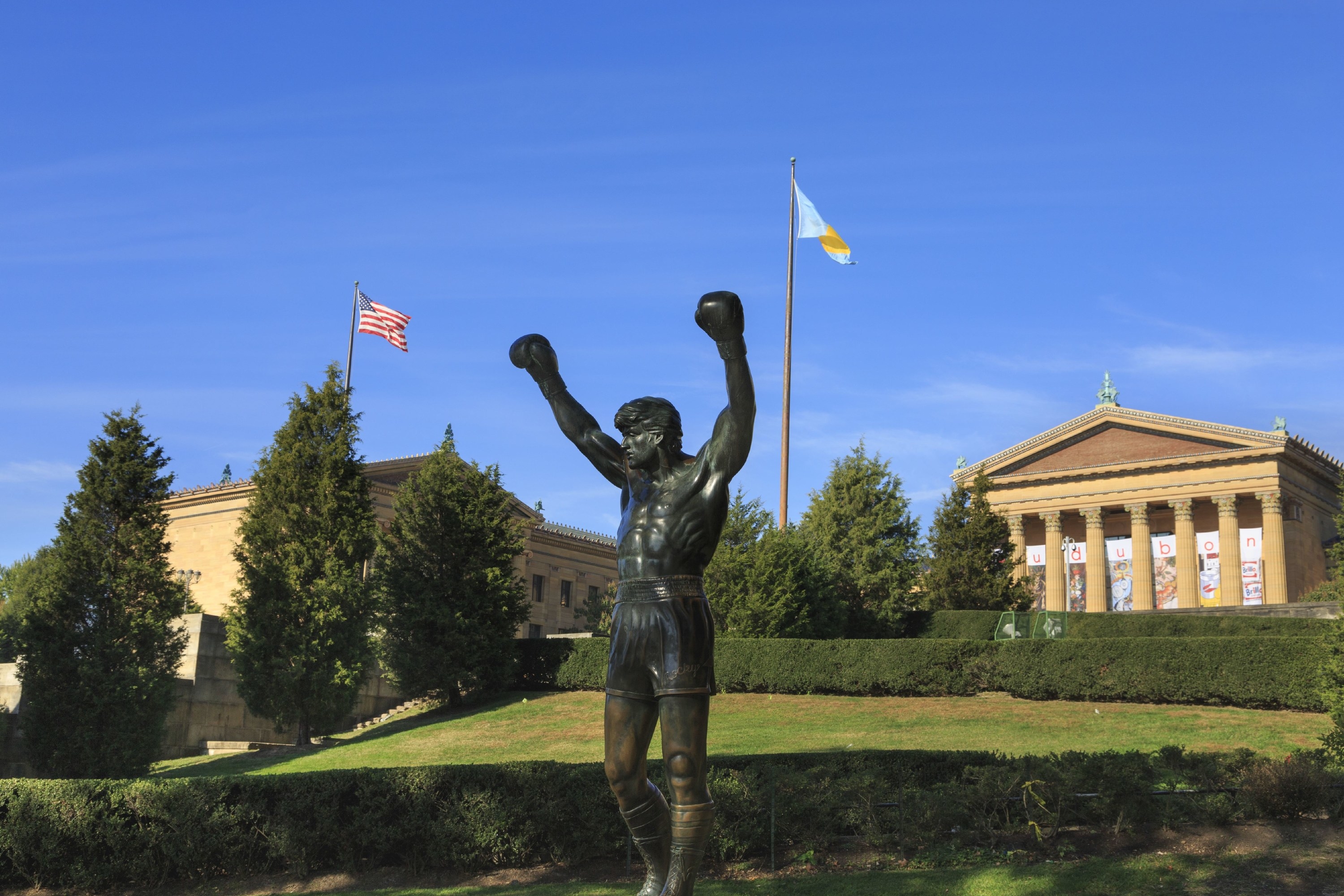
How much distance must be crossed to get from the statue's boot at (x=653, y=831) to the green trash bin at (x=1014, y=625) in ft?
107

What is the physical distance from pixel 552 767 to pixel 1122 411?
6100 cm

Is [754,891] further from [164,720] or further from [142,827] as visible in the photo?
[164,720]

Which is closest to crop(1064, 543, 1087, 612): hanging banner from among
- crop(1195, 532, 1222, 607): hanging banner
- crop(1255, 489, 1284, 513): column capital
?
crop(1195, 532, 1222, 607): hanging banner

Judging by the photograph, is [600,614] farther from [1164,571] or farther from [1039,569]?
[1164,571]

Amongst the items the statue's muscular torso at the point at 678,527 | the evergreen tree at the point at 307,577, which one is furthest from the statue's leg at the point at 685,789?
the evergreen tree at the point at 307,577

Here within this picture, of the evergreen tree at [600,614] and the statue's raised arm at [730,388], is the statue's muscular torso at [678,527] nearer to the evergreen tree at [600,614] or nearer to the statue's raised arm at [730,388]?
the statue's raised arm at [730,388]

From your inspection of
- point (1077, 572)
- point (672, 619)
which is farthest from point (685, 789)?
point (1077, 572)

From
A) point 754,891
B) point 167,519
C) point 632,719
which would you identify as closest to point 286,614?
point 167,519

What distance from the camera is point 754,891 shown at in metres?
9.97

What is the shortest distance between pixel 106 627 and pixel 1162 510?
61.2m

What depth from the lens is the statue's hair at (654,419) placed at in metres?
6.37

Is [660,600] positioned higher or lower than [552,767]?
higher

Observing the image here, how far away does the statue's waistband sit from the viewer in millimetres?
5973

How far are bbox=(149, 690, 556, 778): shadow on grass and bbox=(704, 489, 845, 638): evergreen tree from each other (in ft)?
19.5
